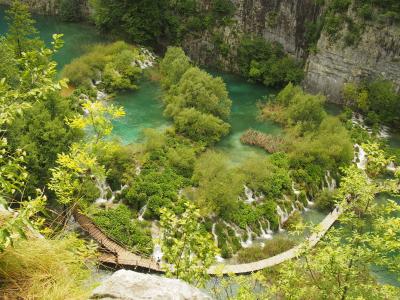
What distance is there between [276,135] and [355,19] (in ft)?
43.4

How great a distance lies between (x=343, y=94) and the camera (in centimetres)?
3962

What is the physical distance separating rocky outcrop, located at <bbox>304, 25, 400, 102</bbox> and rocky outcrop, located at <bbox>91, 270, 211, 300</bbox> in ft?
121

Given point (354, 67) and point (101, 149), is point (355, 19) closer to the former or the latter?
point (354, 67)

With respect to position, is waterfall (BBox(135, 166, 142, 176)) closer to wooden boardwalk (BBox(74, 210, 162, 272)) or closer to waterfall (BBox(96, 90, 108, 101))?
wooden boardwalk (BBox(74, 210, 162, 272))

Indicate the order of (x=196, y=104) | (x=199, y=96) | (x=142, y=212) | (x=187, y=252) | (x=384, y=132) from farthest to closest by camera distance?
1. (x=384, y=132)
2. (x=196, y=104)
3. (x=199, y=96)
4. (x=142, y=212)
5. (x=187, y=252)

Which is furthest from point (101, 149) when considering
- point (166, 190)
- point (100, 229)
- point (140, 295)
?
point (166, 190)

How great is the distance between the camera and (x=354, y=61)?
3903cm

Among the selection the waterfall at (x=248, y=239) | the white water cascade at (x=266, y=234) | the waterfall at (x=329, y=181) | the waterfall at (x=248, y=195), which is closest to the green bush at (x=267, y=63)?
the waterfall at (x=329, y=181)

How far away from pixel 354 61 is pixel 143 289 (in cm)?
3765

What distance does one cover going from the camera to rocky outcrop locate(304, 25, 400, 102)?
37625 mm

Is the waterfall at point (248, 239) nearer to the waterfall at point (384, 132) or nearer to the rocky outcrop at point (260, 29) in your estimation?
the waterfall at point (384, 132)

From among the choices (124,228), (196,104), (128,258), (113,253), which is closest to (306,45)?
(196,104)

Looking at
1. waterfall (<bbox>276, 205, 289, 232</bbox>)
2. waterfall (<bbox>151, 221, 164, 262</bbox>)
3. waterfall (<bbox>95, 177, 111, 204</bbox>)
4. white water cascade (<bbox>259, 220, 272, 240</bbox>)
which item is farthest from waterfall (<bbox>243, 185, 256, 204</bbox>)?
waterfall (<bbox>95, 177, 111, 204</bbox>)

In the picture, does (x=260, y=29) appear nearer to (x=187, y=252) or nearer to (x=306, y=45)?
(x=306, y=45)
